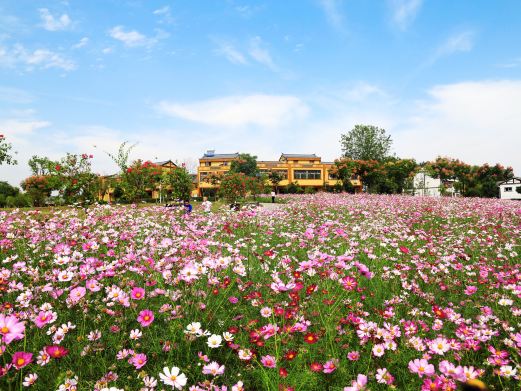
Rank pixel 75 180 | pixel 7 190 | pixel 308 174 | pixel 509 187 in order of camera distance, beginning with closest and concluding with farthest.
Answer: pixel 75 180
pixel 7 190
pixel 509 187
pixel 308 174

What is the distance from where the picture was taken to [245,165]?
53938mm

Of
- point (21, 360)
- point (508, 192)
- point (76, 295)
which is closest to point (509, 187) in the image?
point (508, 192)

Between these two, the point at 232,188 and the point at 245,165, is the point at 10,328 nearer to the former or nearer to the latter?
the point at 232,188

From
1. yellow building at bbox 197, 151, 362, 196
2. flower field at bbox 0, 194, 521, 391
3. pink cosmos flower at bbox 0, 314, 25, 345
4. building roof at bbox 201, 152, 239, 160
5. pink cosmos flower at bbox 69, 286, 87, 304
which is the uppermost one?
building roof at bbox 201, 152, 239, 160

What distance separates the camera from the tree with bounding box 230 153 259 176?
53125 mm

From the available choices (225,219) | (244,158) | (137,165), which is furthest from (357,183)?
(225,219)

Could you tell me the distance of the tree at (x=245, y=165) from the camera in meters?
53.1

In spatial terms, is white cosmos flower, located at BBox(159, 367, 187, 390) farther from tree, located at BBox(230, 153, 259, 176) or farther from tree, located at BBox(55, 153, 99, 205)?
tree, located at BBox(230, 153, 259, 176)

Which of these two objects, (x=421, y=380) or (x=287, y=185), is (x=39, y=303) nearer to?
(x=421, y=380)

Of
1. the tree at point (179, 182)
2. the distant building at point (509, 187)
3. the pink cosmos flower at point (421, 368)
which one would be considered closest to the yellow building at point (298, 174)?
the distant building at point (509, 187)

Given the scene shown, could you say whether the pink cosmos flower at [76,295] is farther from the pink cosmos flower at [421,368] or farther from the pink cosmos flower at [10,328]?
the pink cosmos flower at [421,368]

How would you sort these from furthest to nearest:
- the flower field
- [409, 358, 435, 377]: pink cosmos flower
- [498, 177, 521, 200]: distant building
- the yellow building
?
the yellow building < [498, 177, 521, 200]: distant building < the flower field < [409, 358, 435, 377]: pink cosmos flower

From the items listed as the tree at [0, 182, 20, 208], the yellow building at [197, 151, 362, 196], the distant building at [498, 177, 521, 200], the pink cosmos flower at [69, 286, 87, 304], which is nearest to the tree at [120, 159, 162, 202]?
the tree at [0, 182, 20, 208]

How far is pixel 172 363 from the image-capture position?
2260mm
